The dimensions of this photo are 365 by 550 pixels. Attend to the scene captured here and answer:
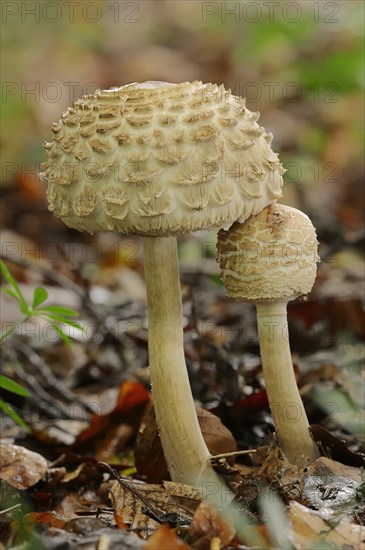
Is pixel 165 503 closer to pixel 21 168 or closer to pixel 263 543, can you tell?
pixel 263 543

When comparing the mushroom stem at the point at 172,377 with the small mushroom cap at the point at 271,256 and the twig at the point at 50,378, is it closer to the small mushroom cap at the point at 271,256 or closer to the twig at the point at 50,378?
the small mushroom cap at the point at 271,256

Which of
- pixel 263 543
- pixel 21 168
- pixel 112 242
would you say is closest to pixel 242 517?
pixel 263 543

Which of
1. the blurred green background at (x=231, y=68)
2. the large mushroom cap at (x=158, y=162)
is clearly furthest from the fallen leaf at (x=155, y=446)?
the blurred green background at (x=231, y=68)

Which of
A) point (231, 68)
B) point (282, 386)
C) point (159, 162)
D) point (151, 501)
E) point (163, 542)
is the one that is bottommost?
point (151, 501)

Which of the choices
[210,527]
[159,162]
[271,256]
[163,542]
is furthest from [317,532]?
[159,162]

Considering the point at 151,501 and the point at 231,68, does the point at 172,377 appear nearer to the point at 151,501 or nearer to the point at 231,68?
the point at 151,501
